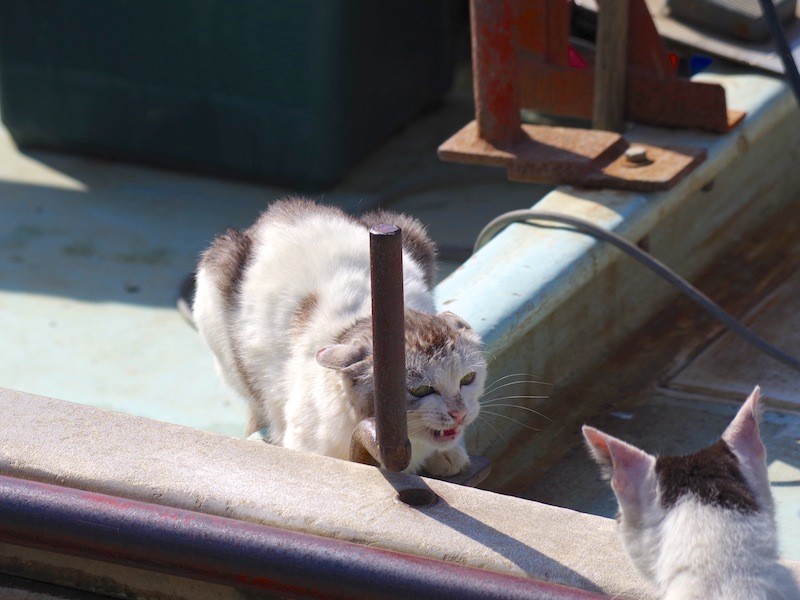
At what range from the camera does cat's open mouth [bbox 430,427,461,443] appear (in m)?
2.65

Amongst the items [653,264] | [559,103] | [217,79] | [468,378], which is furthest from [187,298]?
[468,378]

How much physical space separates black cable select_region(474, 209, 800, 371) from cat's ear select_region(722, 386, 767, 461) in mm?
1577

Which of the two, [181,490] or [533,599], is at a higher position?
[533,599]

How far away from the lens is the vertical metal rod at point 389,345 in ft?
7.14

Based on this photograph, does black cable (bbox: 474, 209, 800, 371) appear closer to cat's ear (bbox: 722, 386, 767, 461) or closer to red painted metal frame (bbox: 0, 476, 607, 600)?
cat's ear (bbox: 722, 386, 767, 461)

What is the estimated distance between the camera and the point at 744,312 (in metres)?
4.11

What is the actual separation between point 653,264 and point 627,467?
1821 mm

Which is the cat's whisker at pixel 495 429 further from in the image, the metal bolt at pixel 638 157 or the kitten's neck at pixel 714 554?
the kitten's neck at pixel 714 554

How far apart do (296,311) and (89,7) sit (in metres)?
2.81

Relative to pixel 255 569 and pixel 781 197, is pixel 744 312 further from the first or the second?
pixel 255 569

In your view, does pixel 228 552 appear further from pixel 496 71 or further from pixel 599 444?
pixel 496 71

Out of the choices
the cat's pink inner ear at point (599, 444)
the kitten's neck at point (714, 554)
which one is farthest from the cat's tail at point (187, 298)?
the kitten's neck at point (714, 554)

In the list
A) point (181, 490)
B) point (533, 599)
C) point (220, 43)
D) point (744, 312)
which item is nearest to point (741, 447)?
point (533, 599)

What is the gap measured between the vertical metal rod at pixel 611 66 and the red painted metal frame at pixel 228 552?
2802mm
